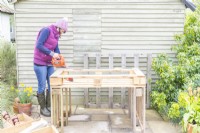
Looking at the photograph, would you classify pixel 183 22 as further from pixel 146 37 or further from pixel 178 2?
pixel 146 37

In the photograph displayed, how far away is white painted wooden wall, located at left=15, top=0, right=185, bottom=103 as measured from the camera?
5320 millimetres

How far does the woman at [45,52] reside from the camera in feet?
14.3

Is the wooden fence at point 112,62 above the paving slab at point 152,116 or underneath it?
above

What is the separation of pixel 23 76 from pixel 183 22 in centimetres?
372

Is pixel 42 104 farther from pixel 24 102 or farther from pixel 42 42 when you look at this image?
pixel 42 42

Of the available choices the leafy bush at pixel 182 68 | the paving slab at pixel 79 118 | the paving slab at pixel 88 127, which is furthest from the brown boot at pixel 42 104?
the leafy bush at pixel 182 68

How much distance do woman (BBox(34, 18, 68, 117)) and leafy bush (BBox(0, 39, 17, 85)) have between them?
169cm

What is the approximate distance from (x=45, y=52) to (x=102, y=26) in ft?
5.19

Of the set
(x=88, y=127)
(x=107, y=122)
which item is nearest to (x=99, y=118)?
(x=107, y=122)

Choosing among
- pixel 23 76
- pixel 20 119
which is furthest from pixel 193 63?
pixel 23 76

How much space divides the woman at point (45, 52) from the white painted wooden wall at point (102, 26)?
87 cm

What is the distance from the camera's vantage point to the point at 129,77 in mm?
3727

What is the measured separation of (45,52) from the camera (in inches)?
172

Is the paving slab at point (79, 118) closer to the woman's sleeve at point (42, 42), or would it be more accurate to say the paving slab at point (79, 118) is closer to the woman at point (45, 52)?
the woman at point (45, 52)
